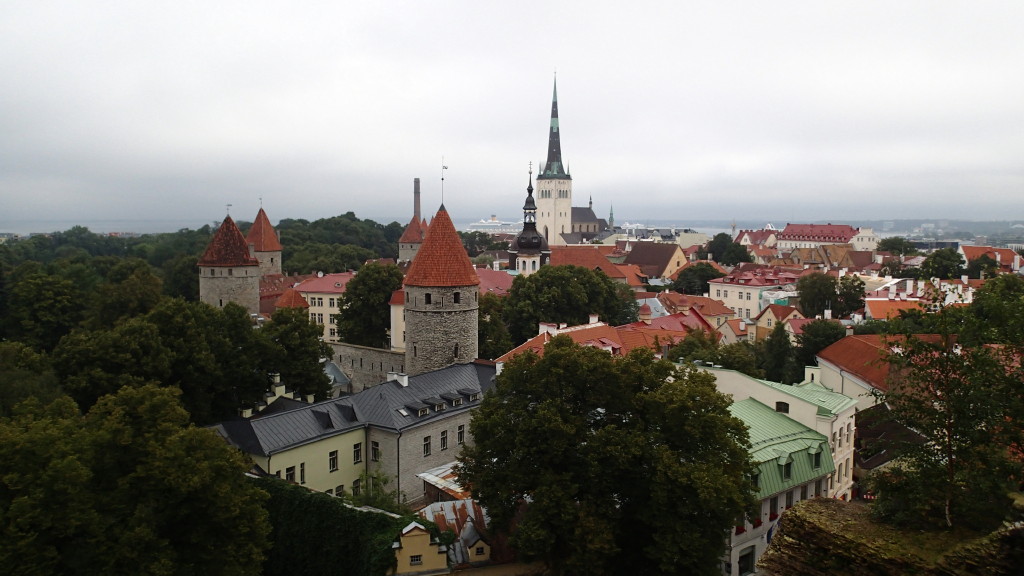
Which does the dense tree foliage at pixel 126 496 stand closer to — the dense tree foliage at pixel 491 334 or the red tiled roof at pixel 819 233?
the dense tree foliage at pixel 491 334

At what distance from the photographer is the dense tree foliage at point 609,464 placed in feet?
50.6

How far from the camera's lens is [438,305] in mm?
31516

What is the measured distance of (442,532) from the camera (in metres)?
19.0

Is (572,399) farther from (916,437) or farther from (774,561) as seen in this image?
(916,437)

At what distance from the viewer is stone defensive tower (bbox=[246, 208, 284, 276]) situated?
201 ft

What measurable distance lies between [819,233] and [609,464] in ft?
429

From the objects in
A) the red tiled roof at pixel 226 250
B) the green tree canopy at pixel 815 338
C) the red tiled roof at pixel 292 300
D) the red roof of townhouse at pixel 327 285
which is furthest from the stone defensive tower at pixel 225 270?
the green tree canopy at pixel 815 338

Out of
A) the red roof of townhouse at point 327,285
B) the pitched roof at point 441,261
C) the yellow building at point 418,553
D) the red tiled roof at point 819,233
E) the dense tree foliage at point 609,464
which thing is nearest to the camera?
the dense tree foliage at point 609,464

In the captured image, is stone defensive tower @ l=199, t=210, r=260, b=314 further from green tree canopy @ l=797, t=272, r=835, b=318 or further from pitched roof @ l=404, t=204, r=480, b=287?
green tree canopy @ l=797, t=272, r=835, b=318

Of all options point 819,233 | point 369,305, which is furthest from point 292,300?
point 819,233

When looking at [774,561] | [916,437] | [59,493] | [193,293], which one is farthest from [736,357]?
[193,293]

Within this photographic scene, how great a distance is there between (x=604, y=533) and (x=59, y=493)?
10384mm

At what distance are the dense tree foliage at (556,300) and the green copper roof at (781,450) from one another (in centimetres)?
2231

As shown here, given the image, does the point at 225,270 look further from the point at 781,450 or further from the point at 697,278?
the point at 697,278
